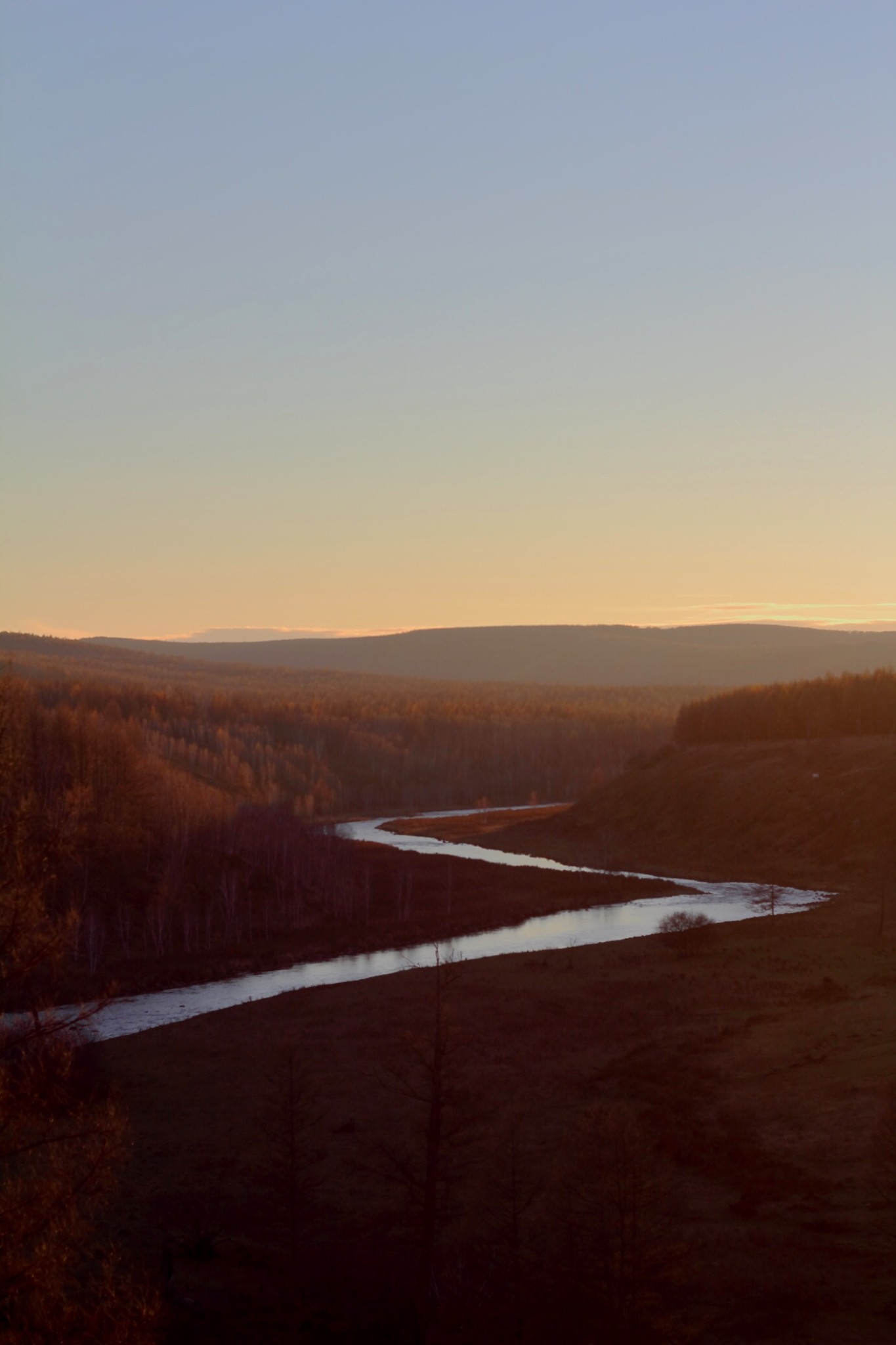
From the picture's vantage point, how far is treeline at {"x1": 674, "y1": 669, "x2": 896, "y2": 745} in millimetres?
133875

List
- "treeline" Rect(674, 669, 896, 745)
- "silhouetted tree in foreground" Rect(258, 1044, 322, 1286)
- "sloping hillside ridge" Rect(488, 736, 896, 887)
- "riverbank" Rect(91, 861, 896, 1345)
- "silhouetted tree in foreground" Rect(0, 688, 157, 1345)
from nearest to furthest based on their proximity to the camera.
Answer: "silhouetted tree in foreground" Rect(0, 688, 157, 1345) → "riverbank" Rect(91, 861, 896, 1345) → "silhouetted tree in foreground" Rect(258, 1044, 322, 1286) → "sloping hillside ridge" Rect(488, 736, 896, 887) → "treeline" Rect(674, 669, 896, 745)

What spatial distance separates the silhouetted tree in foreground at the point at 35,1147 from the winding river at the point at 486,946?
27218 mm

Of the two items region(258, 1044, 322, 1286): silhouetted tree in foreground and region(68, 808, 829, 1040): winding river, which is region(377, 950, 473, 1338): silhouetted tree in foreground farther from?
region(68, 808, 829, 1040): winding river

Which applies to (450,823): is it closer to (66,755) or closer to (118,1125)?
(66,755)

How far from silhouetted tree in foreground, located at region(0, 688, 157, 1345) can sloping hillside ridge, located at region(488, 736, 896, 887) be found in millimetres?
87422

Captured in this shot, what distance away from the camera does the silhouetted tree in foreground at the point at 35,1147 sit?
12.2 meters

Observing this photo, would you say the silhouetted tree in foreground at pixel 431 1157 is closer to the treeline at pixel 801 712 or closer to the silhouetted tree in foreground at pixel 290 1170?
the silhouetted tree in foreground at pixel 290 1170

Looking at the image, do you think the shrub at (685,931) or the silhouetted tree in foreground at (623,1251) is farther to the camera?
the shrub at (685,931)

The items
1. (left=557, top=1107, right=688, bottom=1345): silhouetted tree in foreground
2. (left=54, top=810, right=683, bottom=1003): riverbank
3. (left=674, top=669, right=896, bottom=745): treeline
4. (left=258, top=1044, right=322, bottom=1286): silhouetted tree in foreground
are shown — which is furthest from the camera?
(left=674, top=669, right=896, bottom=745): treeline

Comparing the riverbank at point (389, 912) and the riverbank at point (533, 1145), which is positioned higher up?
the riverbank at point (533, 1145)

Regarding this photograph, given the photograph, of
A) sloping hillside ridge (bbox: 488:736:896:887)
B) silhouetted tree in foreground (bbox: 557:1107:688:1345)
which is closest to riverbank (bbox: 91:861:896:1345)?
silhouetted tree in foreground (bbox: 557:1107:688:1345)

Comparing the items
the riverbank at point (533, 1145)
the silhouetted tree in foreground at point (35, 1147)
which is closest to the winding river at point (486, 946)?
the riverbank at point (533, 1145)

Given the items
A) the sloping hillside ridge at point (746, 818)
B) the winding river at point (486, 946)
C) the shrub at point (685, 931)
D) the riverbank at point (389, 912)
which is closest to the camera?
the winding river at point (486, 946)

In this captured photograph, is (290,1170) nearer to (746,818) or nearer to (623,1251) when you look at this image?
(623,1251)
